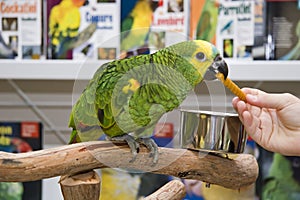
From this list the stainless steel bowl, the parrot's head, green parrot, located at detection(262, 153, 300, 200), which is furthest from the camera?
green parrot, located at detection(262, 153, 300, 200)

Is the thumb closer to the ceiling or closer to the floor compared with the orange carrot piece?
closer to the floor

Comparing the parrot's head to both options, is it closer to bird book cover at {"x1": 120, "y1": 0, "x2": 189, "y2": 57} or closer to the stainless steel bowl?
the stainless steel bowl

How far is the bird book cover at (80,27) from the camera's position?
124cm

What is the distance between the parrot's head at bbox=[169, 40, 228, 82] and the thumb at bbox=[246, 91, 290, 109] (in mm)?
129

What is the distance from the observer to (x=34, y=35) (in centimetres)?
127

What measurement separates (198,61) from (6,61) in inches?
25.0

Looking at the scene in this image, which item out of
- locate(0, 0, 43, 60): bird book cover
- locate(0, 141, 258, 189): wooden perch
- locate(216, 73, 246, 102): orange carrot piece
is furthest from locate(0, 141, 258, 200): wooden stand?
locate(0, 0, 43, 60): bird book cover

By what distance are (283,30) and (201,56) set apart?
1.92 feet

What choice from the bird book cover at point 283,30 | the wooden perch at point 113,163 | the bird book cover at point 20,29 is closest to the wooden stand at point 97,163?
the wooden perch at point 113,163

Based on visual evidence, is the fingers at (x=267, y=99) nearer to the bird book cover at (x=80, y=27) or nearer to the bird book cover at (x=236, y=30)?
the bird book cover at (x=236, y=30)

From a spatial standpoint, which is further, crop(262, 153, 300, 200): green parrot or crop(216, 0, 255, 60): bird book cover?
crop(262, 153, 300, 200): green parrot

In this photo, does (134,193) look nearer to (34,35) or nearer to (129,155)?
(34,35)

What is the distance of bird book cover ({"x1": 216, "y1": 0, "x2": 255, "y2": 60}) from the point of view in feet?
3.99

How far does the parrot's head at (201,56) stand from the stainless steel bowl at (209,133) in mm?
116
